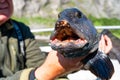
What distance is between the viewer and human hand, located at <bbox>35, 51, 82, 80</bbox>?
5.35 feet

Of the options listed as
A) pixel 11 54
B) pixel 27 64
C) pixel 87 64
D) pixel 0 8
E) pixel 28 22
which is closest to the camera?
pixel 87 64

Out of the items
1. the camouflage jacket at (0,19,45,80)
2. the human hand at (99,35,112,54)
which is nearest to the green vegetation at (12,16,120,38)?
the camouflage jacket at (0,19,45,80)

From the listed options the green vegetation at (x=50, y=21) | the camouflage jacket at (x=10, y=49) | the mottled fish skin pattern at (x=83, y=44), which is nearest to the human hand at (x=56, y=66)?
the mottled fish skin pattern at (x=83, y=44)

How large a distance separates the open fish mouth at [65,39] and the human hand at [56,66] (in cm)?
9

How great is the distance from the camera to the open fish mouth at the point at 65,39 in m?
1.51

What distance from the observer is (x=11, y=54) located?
2.44 m

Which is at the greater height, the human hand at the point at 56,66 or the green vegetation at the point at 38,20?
the human hand at the point at 56,66

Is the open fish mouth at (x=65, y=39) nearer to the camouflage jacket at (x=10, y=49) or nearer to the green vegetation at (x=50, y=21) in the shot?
the camouflage jacket at (x=10, y=49)

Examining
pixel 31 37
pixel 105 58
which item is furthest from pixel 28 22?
pixel 105 58

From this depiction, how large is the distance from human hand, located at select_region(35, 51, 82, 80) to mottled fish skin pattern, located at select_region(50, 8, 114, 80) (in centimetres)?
4

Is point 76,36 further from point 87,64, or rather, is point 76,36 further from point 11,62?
point 11,62

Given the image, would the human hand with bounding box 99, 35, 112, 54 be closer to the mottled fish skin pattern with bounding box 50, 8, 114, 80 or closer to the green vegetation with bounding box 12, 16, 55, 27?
the mottled fish skin pattern with bounding box 50, 8, 114, 80

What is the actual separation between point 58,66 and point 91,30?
0.62ft

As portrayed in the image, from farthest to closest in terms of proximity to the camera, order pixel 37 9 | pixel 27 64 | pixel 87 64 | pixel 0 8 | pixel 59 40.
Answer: pixel 37 9 < pixel 27 64 < pixel 0 8 < pixel 87 64 < pixel 59 40
